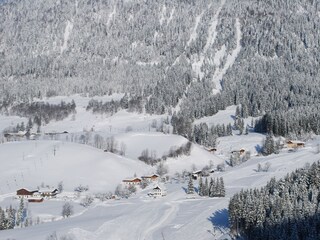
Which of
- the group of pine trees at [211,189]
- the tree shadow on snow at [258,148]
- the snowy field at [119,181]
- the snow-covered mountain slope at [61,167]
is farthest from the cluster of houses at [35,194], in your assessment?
the tree shadow on snow at [258,148]

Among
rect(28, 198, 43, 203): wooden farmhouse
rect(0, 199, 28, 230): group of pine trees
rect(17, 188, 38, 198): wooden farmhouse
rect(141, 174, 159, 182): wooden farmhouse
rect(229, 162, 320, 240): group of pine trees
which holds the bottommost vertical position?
rect(141, 174, 159, 182): wooden farmhouse

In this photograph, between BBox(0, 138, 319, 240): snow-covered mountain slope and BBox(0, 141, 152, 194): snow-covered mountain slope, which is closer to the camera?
BBox(0, 138, 319, 240): snow-covered mountain slope

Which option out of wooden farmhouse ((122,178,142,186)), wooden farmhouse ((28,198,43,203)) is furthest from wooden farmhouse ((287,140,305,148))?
wooden farmhouse ((28,198,43,203))

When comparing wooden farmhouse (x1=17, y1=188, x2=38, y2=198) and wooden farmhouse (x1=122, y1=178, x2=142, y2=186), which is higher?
wooden farmhouse (x1=17, y1=188, x2=38, y2=198)

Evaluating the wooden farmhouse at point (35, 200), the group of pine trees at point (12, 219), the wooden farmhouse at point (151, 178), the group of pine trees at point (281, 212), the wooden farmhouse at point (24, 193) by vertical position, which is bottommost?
the wooden farmhouse at point (151, 178)

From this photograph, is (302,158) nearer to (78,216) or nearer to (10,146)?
(78,216)

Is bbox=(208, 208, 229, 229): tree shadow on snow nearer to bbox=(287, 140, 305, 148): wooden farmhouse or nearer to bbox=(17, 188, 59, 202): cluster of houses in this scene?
bbox=(17, 188, 59, 202): cluster of houses

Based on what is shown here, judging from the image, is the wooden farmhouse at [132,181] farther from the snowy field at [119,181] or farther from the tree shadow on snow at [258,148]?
the tree shadow on snow at [258,148]
